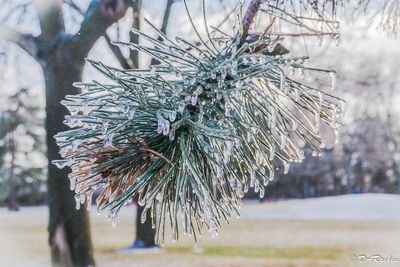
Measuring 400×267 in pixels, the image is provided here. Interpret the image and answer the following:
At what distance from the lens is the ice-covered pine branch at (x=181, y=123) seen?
0.41 m

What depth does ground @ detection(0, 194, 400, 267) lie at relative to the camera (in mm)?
1807

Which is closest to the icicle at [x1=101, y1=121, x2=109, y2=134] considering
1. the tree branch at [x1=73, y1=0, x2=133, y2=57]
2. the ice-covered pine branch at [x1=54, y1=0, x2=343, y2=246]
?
the ice-covered pine branch at [x1=54, y1=0, x2=343, y2=246]

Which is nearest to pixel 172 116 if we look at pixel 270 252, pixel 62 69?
pixel 62 69

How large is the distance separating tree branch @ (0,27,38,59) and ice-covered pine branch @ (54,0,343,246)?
1.26 m

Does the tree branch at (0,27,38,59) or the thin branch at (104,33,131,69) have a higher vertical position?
the tree branch at (0,27,38,59)

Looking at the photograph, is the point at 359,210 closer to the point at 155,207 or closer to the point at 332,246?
the point at 332,246

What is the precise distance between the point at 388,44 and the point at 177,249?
134 centimetres

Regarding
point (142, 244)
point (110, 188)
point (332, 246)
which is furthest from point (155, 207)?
point (332, 246)

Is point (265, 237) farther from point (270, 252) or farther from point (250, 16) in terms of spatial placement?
point (250, 16)

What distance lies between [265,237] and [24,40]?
4.01ft

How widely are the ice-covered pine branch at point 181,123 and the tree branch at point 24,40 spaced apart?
1.26 metres

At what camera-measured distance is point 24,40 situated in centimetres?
161

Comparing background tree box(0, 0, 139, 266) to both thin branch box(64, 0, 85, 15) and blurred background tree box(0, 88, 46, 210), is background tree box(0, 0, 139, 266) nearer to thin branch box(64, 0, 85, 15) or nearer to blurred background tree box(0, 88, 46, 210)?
thin branch box(64, 0, 85, 15)

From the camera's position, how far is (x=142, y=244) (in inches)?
72.1
